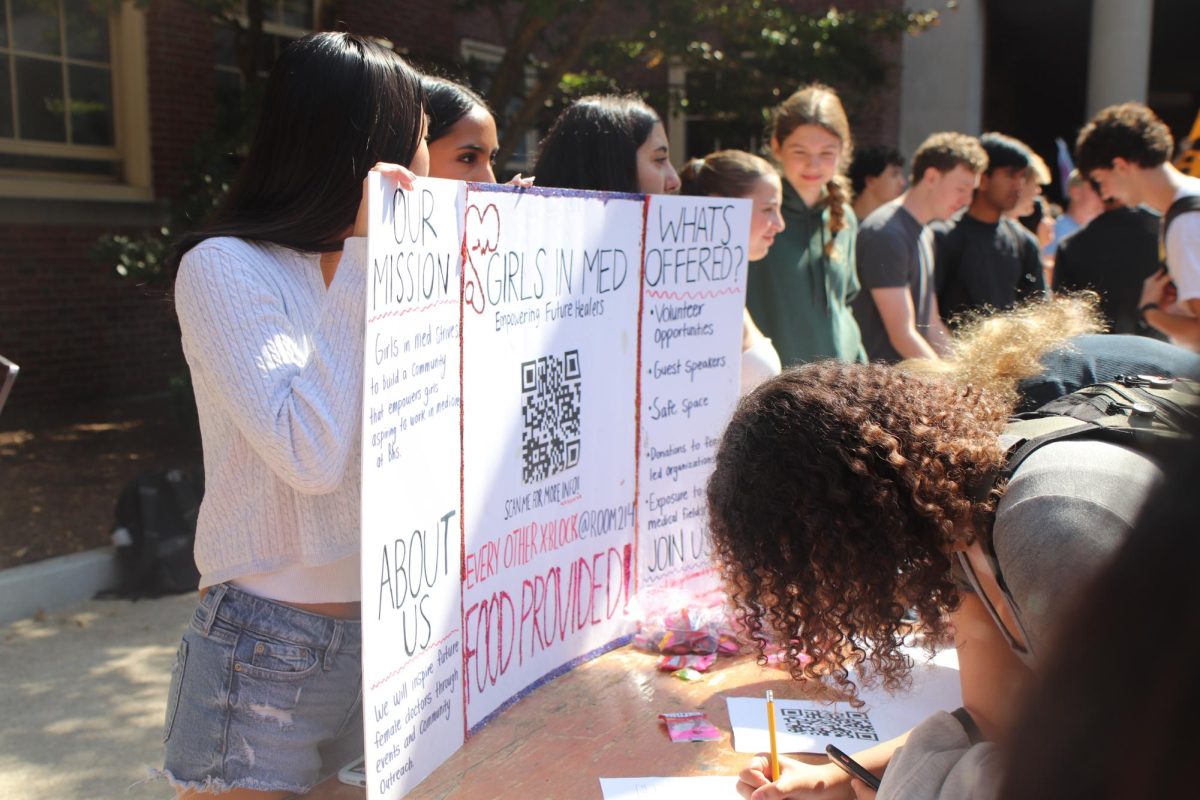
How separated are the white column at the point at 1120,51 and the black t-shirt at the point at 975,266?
7.59 metres

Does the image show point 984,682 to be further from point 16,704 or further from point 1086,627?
point 16,704

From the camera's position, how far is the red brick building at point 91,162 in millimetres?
8242

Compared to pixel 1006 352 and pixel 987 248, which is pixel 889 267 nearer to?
pixel 987 248

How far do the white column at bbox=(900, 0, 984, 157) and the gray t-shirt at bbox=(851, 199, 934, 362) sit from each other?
801 centimetres

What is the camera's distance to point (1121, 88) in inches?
444

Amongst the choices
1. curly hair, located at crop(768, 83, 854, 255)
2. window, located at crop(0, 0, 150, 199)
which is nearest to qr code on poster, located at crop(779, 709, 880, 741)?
curly hair, located at crop(768, 83, 854, 255)

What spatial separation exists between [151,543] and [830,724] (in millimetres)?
3944

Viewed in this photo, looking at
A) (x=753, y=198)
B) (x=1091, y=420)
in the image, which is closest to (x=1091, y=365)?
(x=1091, y=420)

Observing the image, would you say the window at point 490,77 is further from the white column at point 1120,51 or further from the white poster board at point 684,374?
the white column at point 1120,51

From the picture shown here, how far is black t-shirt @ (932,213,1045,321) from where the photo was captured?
15.2 ft

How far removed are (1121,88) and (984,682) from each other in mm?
11533

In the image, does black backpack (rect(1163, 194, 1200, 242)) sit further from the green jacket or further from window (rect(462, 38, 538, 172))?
window (rect(462, 38, 538, 172))

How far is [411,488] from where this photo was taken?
168 cm

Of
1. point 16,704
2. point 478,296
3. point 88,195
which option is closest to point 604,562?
point 478,296
